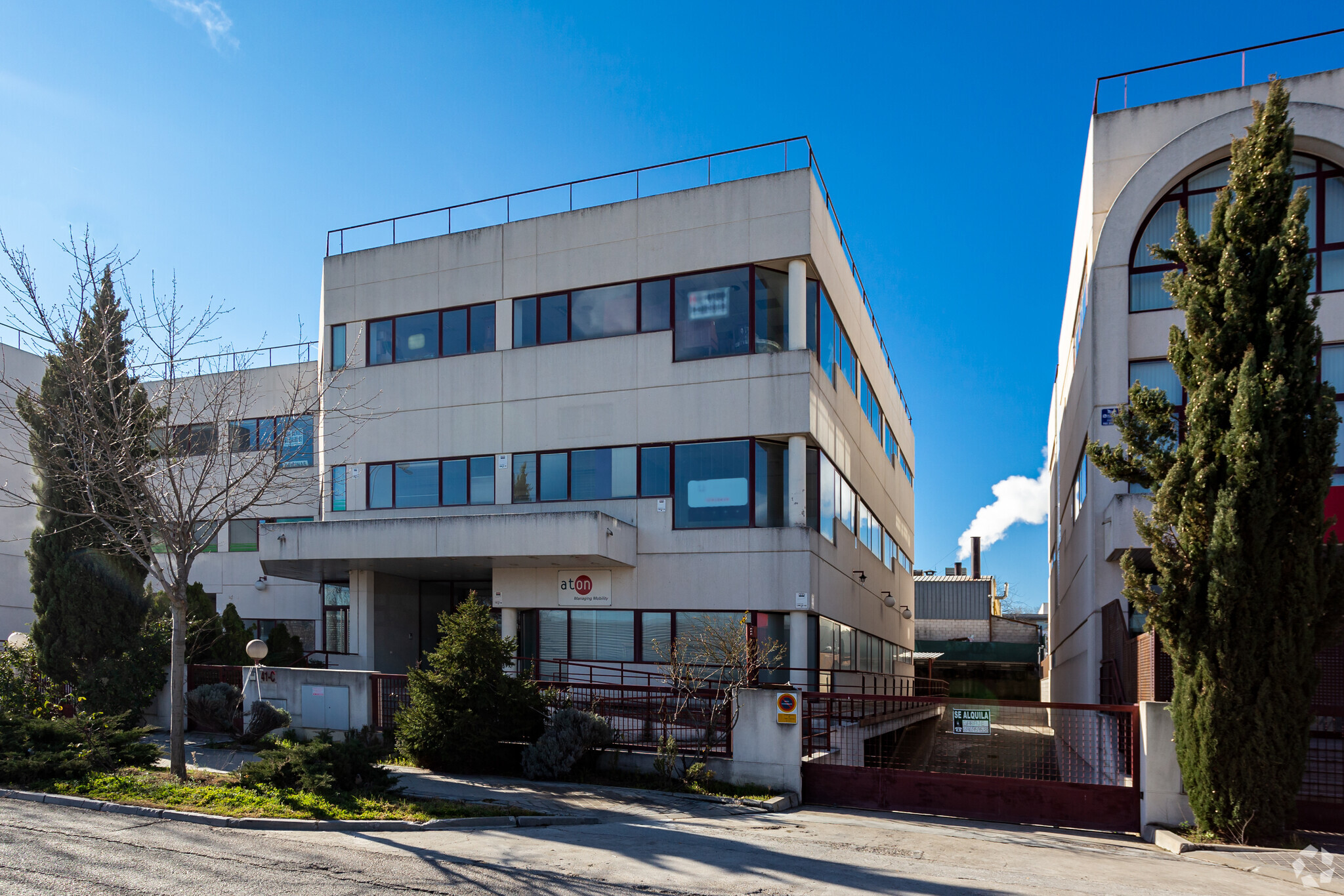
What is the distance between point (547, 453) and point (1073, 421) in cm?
1427

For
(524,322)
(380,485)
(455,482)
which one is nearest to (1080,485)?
(524,322)

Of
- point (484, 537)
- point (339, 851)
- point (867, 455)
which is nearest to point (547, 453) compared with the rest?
point (484, 537)

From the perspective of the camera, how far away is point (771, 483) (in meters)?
21.0

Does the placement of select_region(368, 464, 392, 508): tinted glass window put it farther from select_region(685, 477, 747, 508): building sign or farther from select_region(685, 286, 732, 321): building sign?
select_region(685, 286, 732, 321): building sign

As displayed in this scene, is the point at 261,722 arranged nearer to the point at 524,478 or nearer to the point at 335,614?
the point at 524,478

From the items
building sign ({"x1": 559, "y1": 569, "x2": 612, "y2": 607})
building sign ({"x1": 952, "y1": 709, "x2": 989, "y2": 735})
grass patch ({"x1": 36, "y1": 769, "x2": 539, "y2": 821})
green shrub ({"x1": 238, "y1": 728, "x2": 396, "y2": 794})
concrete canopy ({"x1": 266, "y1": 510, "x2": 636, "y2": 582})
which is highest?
concrete canopy ({"x1": 266, "y1": 510, "x2": 636, "y2": 582})

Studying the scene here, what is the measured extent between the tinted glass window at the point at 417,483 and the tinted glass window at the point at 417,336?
284 cm

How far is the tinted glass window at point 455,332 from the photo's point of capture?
24.2m

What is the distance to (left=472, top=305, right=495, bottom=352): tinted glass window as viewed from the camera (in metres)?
23.9

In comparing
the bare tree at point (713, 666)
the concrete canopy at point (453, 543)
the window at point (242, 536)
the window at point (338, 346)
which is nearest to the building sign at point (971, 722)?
the bare tree at point (713, 666)

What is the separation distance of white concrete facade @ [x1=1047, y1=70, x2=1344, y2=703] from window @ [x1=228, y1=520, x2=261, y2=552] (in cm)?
2540

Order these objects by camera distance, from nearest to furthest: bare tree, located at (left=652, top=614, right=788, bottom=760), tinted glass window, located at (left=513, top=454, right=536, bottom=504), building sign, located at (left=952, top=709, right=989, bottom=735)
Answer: building sign, located at (left=952, top=709, right=989, bottom=735), bare tree, located at (left=652, top=614, right=788, bottom=760), tinted glass window, located at (left=513, top=454, right=536, bottom=504)

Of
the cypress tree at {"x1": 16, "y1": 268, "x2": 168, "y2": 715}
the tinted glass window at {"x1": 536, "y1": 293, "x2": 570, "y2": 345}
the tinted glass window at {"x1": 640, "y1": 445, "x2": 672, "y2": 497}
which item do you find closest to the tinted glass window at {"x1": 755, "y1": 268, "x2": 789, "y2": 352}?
the tinted glass window at {"x1": 640, "y1": 445, "x2": 672, "y2": 497}

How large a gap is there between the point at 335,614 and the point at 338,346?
7813mm
